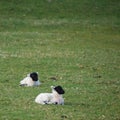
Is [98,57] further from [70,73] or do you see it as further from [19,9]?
[19,9]

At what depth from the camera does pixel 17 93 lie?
752 inches

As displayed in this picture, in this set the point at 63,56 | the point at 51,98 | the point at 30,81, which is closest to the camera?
the point at 51,98

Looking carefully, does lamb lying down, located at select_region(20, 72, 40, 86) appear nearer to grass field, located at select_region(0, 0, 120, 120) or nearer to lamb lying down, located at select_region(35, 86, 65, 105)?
grass field, located at select_region(0, 0, 120, 120)

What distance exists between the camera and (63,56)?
30.7 m

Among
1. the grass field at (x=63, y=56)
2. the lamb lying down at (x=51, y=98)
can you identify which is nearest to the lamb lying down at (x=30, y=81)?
the grass field at (x=63, y=56)

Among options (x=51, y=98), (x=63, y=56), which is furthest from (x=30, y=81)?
(x=63, y=56)

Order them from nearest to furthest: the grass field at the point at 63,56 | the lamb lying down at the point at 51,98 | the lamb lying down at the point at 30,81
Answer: the grass field at the point at 63,56 < the lamb lying down at the point at 51,98 < the lamb lying down at the point at 30,81

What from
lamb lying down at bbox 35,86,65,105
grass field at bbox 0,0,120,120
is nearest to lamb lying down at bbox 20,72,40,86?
grass field at bbox 0,0,120,120

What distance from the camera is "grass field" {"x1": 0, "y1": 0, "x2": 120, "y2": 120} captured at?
17.1 metres

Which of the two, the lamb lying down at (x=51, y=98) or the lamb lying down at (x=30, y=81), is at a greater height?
the lamb lying down at (x=51, y=98)

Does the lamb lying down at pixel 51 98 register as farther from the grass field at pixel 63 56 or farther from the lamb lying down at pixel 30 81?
the lamb lying down at pixel 30 81

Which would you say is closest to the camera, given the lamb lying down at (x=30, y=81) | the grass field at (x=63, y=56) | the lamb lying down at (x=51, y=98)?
the grass field at (x=63, y=56)

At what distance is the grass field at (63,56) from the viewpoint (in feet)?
56.0

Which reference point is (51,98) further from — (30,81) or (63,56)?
(63,56)
